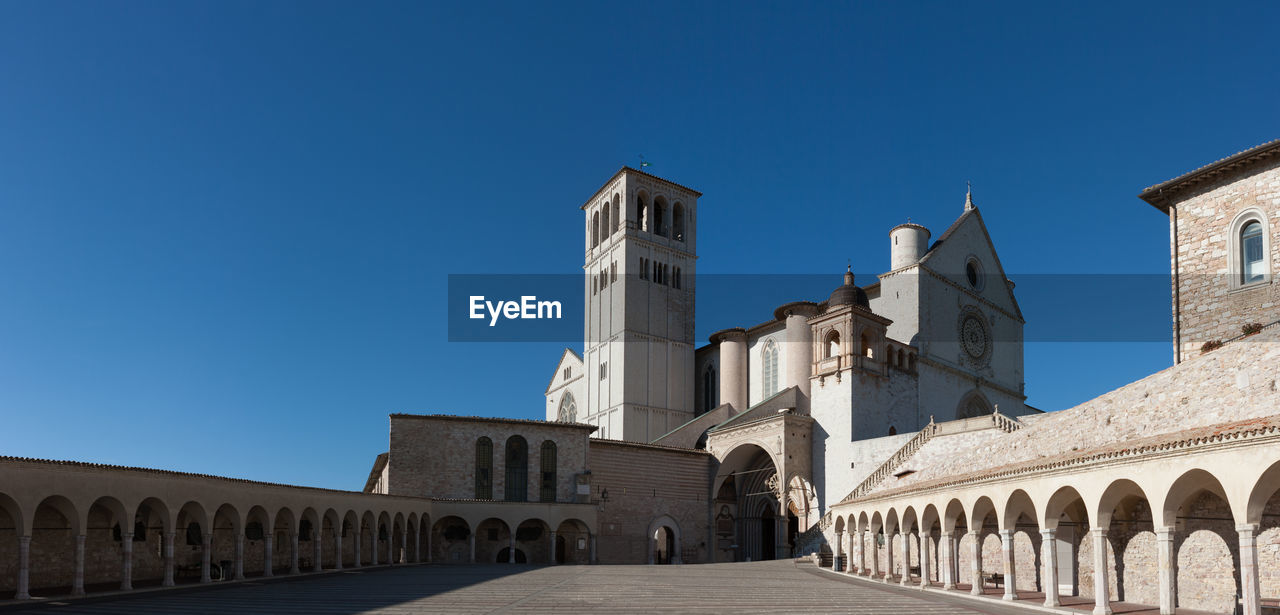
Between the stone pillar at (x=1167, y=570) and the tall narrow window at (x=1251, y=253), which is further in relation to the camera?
the tall narrow window at (x=1251, y=253)

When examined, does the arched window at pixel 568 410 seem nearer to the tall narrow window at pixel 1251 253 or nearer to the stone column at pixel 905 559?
the stone column at pixel 905 559

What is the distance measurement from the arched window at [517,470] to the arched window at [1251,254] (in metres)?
28.9

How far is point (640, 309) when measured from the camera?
5991 centimetres

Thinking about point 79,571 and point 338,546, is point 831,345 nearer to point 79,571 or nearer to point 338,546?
point 338,546

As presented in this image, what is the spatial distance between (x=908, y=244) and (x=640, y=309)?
56.7 feet

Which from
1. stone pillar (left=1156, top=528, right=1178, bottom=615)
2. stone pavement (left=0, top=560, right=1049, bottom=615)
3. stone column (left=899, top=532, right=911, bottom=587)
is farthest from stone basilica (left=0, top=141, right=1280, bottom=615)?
stone pavement (left=0, top=560, right=1049, bottom=615)

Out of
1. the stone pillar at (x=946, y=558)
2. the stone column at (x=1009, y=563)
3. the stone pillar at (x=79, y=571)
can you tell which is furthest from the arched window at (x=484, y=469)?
the stone column at (x=1009, y=563)

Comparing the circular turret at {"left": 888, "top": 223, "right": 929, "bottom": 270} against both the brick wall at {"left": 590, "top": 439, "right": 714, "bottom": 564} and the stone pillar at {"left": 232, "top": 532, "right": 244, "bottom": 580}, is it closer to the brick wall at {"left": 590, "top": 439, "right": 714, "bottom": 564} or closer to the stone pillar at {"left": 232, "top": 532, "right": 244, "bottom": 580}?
the brick wall at {"left": 590, "top": 439, "right": 714, "bottom": 564}

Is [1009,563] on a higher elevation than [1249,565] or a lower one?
lower

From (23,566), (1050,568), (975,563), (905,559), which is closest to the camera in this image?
(23,566)

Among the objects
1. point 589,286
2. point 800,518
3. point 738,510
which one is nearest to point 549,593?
point 800,518

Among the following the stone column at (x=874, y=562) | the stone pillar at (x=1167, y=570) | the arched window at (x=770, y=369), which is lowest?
the stone column at (x=874, y=562)

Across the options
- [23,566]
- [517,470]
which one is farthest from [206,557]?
[517,470]

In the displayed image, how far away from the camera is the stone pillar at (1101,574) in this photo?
18.4 meters
